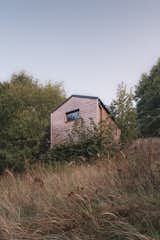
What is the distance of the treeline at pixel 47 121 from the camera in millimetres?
11168

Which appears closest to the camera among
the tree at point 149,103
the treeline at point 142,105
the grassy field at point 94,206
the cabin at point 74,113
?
the grassy field at point 94,206

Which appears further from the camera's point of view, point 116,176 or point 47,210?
point 116,176

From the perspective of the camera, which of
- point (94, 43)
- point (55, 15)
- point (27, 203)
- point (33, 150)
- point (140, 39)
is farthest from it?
point (33, 150)

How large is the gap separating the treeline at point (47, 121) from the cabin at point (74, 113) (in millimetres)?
718

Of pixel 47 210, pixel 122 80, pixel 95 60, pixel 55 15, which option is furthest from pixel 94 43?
pixel 122 80

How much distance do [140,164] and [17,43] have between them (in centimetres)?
738

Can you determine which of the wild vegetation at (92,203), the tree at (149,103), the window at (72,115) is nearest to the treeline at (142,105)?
the tree at (149,103)

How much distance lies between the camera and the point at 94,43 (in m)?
8.49

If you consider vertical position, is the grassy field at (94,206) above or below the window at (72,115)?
below

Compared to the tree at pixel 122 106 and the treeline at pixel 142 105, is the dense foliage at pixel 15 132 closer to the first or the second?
the treeline at pixel 142 105

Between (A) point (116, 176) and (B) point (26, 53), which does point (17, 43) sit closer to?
(B) point (26, 53)

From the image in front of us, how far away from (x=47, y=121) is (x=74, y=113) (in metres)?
2.06

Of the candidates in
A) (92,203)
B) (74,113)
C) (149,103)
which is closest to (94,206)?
(92,203)

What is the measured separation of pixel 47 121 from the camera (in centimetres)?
1873
